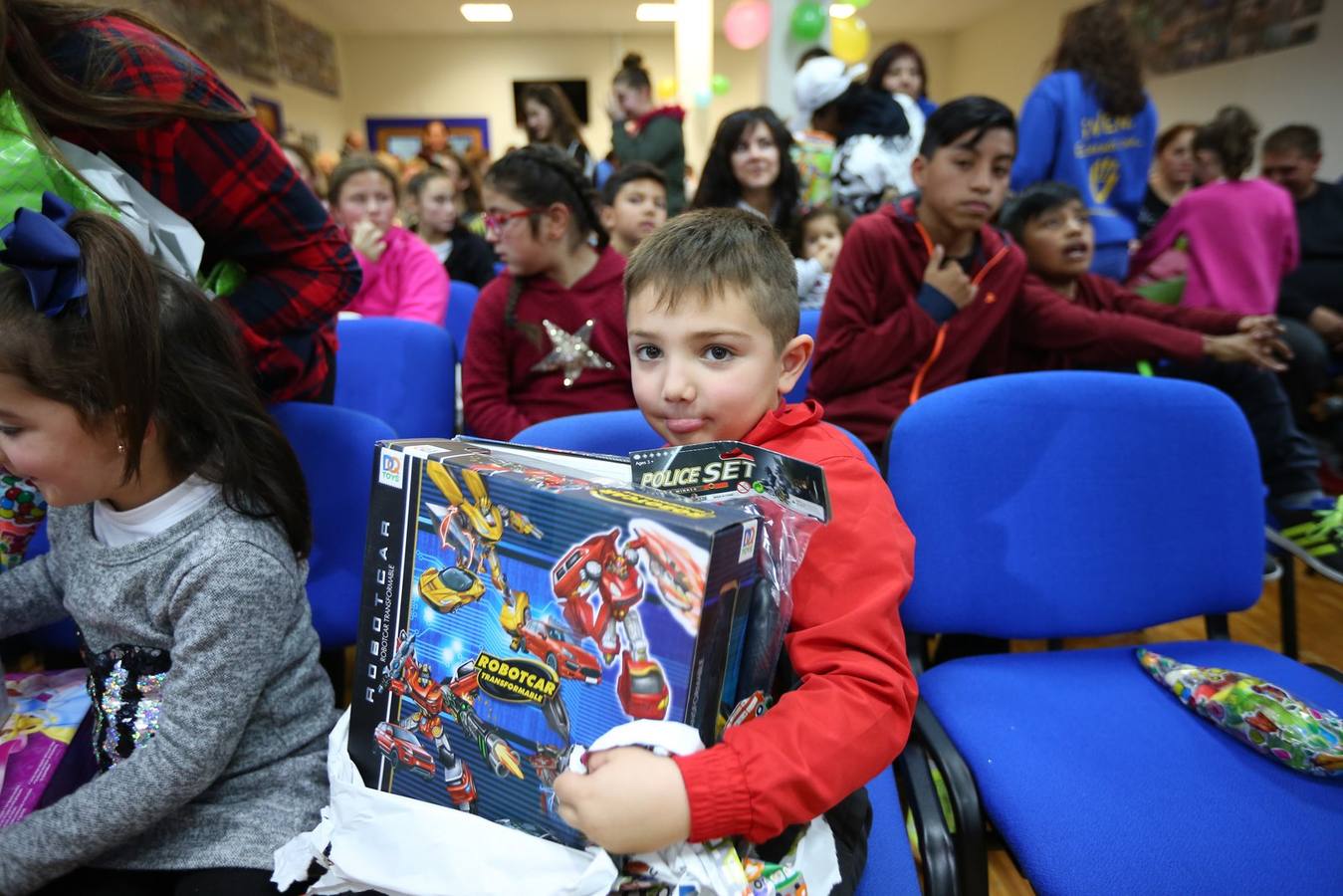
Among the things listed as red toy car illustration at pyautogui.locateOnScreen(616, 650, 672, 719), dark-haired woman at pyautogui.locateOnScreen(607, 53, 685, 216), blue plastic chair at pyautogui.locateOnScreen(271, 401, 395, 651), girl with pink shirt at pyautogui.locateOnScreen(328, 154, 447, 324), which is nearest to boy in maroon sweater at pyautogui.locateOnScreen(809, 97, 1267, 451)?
blue plastic chair at pyautogui.locateOnScreen(271, 401, 395, 651)

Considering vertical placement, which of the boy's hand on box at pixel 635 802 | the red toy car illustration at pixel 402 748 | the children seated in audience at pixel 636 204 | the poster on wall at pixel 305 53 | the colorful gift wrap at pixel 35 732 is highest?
the poster on wall at pixel 305 53

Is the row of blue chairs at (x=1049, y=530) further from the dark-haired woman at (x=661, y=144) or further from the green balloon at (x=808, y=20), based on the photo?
the green balloon at (x=808, y=20)

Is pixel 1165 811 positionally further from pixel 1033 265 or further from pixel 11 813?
pixel 1033 265

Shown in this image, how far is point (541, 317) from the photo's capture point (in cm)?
188

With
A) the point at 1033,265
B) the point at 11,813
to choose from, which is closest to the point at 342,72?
the point at 1033,265

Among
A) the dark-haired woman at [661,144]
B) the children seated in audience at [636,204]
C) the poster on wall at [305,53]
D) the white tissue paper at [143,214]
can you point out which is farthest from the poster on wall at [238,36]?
the white tissue paper at [143,214]

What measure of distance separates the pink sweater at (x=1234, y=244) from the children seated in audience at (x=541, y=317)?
2075 millimetres

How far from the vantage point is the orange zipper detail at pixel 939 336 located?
1.60 meters

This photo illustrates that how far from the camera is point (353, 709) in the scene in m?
0.71

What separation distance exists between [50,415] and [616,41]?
10.9 m

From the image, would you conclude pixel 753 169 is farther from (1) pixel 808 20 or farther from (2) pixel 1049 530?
(1) pixel 808 20

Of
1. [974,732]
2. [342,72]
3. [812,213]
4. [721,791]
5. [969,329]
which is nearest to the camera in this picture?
[721,791]

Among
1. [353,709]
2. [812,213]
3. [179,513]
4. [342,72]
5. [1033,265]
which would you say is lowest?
[353,709]

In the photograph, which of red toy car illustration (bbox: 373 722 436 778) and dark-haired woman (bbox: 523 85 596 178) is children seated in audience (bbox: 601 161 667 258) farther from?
red toy car illustration (bbox: 373 722 436 778)
